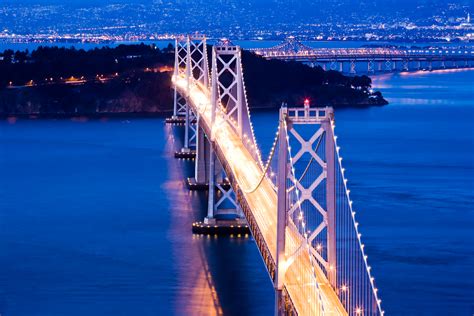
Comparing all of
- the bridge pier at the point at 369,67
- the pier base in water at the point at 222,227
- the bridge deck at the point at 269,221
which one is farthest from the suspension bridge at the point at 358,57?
the pier base in water at the point at 222,227

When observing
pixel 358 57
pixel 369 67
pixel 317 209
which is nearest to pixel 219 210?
pixel 317 209

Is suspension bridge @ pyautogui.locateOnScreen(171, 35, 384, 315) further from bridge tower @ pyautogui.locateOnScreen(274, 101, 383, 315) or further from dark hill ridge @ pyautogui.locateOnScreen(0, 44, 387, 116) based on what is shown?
dark hill ridge @ pyautogui.locateOnScreen(0, 44, 387, 116)

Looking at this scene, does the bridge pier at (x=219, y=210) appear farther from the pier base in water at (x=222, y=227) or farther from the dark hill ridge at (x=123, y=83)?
the dark hill ridge at (x=123, y=83)

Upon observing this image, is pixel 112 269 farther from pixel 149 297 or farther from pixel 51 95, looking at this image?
pixel 51 95

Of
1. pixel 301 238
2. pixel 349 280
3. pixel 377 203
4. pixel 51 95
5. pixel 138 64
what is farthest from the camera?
pixel 138 64

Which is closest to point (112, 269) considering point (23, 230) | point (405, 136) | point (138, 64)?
point (23, 230)
